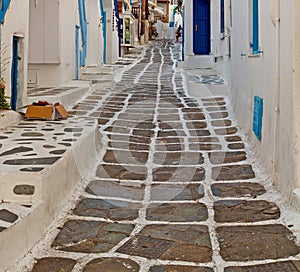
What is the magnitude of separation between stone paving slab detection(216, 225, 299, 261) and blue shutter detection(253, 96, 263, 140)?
213cm

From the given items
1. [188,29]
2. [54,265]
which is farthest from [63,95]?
[188,29]

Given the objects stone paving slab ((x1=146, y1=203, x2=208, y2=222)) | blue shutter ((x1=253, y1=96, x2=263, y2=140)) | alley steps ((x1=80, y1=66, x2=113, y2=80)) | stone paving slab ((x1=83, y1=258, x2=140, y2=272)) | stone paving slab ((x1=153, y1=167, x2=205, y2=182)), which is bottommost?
stone paving slab ((x1=83, y1=258, x2=140, y2=272))

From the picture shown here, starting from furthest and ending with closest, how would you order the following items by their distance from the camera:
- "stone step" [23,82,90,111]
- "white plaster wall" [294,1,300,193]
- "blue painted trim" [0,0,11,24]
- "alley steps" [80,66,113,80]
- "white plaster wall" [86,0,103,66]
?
1. "white plaster wall" [86,0,103,66]
2. "alley steps" [80,66,113,80]
3. "stone step" [23,82,90,111]
4. "blue painted trim" [0,0,11,24]
5. "white plaster wall" [294,1,300,193]

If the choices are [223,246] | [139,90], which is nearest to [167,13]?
[139,90]

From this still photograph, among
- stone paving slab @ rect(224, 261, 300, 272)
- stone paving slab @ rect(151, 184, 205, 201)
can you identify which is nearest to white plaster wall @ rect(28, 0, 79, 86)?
stone paving slab @ rect(151, 184, 205, 201)

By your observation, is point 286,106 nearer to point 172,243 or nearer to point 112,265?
point 172,243

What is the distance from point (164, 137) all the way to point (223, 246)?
12.0 feet

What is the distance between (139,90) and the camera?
36.7ft

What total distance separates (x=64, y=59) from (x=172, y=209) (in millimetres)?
6939

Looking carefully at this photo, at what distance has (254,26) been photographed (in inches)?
249

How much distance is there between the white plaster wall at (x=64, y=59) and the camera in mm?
10133

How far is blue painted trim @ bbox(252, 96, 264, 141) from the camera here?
5680 mm

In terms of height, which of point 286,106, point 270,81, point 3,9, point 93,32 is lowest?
point 286,106

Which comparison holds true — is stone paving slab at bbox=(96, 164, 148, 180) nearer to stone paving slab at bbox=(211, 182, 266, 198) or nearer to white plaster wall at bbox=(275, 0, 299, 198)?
stone paving slab at bbox=(211, 182, 266, 198)
